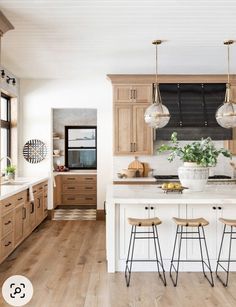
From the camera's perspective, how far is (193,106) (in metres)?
6.51

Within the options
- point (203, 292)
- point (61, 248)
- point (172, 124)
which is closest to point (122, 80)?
point (172, 124)

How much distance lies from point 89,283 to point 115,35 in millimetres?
2972

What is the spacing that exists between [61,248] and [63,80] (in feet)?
11.5

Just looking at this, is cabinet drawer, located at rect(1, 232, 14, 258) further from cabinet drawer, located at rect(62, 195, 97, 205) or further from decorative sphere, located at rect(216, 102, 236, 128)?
cabinet drawer, located at rect(62, 195, 97, 205)

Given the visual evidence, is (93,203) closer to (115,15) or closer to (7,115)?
(7,115)

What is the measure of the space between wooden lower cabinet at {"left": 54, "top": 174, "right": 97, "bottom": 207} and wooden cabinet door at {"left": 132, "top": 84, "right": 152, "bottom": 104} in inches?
117

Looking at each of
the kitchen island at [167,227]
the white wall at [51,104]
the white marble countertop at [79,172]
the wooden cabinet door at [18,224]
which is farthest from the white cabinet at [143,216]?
the white marble countertop at [79,172]

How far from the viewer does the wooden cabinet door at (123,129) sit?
257 inches

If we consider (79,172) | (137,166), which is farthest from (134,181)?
(79,172)

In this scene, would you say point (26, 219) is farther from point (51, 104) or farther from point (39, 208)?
point (51, 104)

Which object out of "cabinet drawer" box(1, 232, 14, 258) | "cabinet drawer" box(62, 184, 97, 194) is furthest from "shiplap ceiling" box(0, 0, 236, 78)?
"cabinet drawer" box(62, 184, 97, 194)

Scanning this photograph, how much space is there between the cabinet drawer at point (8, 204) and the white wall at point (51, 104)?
2.41 meters

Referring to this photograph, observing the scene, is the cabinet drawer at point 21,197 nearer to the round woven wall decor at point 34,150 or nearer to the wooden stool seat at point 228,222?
the round woven wall decor at point 34,150

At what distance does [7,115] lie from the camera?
6.85 meters
